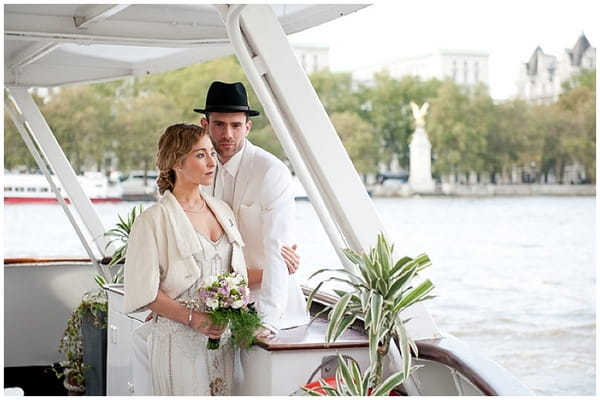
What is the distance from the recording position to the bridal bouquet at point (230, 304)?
9.04 ft

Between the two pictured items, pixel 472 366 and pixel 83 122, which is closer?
pixel 472 366

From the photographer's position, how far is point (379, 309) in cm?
257

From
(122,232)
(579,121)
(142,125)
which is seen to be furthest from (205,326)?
(579,121)

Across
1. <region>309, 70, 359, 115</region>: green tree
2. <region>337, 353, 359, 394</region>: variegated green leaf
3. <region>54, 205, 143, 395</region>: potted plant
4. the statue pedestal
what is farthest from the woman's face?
the statue pedestal

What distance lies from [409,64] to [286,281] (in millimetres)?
31655

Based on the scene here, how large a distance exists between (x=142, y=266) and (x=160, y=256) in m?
0.07

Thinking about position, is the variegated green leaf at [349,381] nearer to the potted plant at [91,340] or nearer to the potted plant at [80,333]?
the potted plant at [91,340]

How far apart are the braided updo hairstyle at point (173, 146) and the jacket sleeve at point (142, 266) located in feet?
0.47

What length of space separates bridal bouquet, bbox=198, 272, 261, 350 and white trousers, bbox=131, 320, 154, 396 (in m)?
0.35

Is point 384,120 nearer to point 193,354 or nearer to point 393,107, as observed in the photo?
point 393,107

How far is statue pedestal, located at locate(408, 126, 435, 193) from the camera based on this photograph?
3072 centimetres

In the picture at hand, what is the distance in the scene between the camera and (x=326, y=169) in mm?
2838

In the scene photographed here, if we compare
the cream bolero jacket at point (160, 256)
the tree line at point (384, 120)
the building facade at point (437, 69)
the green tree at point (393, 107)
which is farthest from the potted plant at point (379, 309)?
the building facade at point (437, 69)

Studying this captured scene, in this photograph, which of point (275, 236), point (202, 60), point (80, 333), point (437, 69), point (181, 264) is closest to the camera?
point (181, 264)
